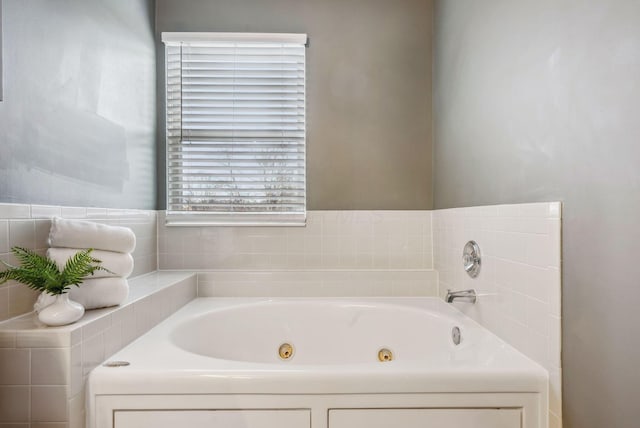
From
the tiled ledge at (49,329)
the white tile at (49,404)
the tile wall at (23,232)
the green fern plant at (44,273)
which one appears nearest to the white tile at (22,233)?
the tile wall at (23,232)

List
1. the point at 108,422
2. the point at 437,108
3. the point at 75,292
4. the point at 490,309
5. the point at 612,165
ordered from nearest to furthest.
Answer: the point at 612,165 < the point at 108,422 < the point at 75,292 < the point at 490,309 < the point at 437,108

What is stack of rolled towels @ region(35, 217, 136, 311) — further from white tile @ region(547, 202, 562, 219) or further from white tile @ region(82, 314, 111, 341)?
white tile @ region(547, 202, 562, 219)

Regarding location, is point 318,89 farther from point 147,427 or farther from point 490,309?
point 147,427

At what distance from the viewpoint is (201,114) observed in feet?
7.36

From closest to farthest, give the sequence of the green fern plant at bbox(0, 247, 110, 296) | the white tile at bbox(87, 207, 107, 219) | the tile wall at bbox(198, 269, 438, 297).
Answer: the green fern plant at bbox(0, 247, 110, 296)
the white tile at bbox(87, 207, 107, 219)
the tile wall at bbox(198, 269, 438, 297)

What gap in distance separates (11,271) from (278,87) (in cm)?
168

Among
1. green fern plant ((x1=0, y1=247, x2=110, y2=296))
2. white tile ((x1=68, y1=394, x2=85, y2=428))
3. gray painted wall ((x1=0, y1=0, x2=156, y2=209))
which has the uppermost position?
gray painted wall ((x1=0, y1=0, x2=156, y2=209))

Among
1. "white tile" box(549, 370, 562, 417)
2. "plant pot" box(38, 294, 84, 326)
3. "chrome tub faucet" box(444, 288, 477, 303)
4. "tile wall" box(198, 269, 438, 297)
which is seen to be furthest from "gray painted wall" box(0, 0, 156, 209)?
"white tile" box(549, 370, 562, 417)

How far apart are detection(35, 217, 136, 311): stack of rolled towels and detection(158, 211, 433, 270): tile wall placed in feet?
2.79

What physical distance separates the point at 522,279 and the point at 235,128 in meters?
1.72

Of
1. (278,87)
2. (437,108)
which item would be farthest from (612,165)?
(278,87)

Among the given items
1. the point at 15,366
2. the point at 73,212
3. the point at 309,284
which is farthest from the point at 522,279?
the point at 73,212

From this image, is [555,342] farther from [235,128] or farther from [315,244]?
[235,128]

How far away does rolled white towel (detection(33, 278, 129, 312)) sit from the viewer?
3.92ft
